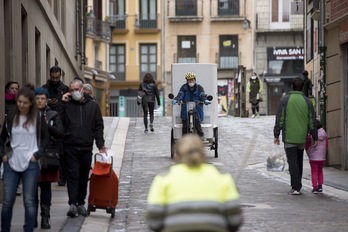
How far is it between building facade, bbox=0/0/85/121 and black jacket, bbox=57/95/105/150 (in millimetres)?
2275

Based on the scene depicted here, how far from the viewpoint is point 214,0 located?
216 feet

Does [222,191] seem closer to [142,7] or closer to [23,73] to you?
[23,73]

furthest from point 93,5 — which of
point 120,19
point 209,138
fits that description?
point 209,138

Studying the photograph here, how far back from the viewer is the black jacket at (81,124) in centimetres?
1177

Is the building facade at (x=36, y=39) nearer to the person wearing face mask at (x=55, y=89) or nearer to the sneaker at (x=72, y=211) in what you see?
the person wearing face mask at (x=55, y=89)

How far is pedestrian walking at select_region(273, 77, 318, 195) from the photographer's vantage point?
48.8ft

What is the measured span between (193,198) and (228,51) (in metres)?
60.3

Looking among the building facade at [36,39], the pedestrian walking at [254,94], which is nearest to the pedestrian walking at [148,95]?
the building facade at [36,39]

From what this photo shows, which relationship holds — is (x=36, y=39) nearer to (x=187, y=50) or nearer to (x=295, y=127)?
(x=295, y=127)

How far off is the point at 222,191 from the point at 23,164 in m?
4.30

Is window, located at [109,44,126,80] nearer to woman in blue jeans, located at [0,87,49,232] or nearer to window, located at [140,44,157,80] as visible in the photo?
window, located at [140,44,157,80]

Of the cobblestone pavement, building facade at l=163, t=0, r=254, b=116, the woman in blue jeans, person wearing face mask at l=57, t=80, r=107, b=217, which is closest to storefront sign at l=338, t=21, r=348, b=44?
the cobblestone pavement

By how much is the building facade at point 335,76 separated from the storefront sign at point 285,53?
4105cm

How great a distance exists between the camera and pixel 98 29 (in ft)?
193
